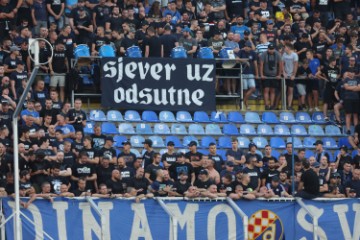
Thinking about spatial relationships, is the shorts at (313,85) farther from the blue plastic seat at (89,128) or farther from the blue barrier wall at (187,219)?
the blue barrier wall at (187,219)

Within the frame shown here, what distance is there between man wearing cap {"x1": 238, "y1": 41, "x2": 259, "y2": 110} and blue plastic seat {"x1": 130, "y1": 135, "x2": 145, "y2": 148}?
3.51 m

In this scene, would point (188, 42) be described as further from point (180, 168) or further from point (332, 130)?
point (180, 168)

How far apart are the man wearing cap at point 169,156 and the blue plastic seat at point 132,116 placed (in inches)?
96.3

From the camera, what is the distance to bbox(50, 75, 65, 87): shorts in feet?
105

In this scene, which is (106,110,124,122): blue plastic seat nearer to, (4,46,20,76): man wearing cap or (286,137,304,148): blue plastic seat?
(4,46,20,76): man wearing cap

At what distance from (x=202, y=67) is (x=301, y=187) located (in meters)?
5.90

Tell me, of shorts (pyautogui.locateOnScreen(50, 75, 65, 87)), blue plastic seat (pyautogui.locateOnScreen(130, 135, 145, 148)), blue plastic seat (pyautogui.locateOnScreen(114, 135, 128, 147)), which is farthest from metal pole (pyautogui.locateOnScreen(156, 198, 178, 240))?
shorts (pyautogui.locateOnScreen(50, 75, 65, 87))

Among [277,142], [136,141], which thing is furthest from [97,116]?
[277,142]

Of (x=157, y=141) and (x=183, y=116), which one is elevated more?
(x=183, y=116)

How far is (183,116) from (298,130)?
2892 mm

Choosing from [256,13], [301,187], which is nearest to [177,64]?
[256,13]

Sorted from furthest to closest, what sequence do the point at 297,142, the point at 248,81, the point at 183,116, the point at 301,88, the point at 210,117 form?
the point at 301,88
the point at 248,81
the point at 210,117
the point at 297,142
the point at 183,116

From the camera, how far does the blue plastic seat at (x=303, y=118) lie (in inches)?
1323

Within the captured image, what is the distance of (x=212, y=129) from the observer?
32.4m
